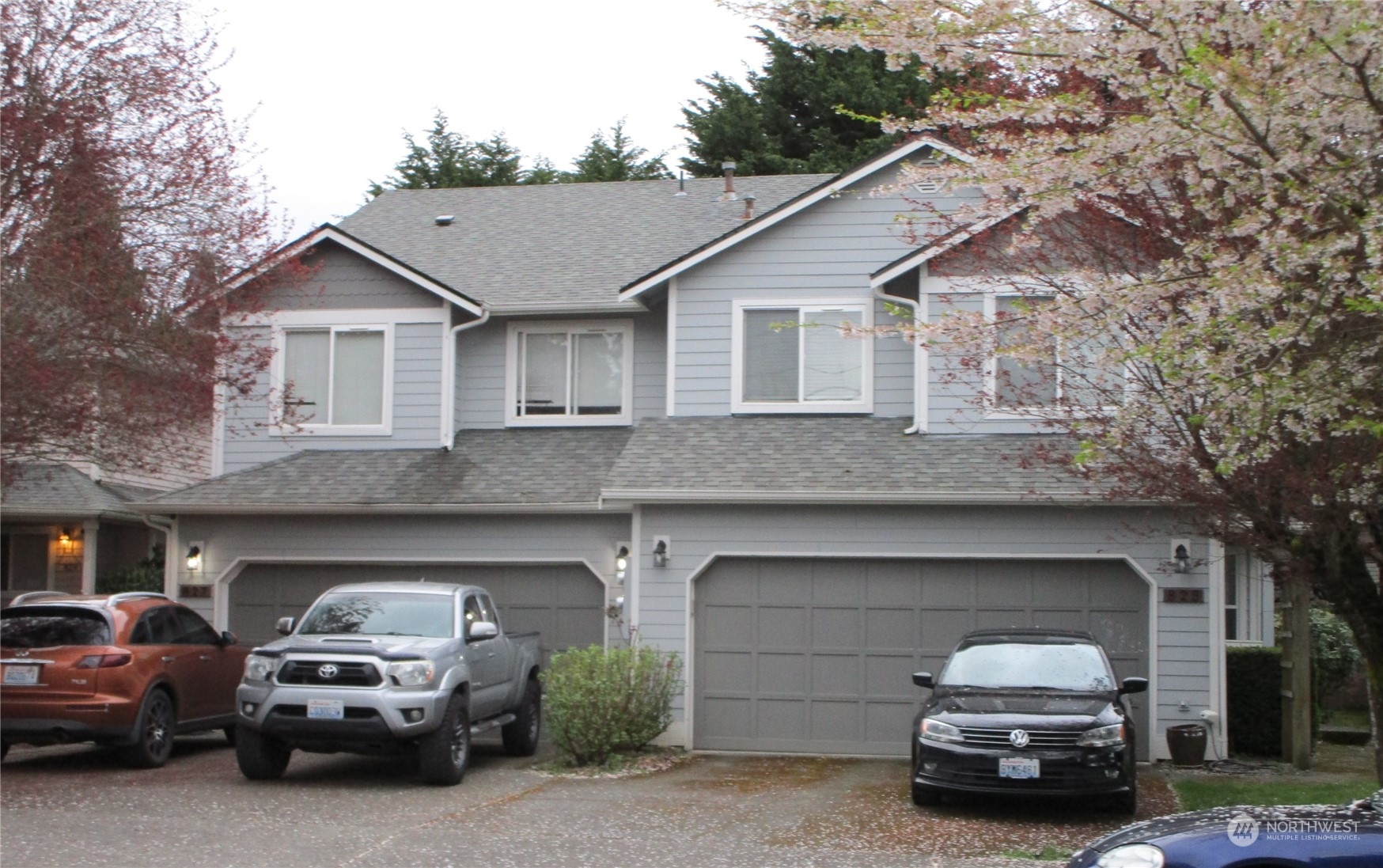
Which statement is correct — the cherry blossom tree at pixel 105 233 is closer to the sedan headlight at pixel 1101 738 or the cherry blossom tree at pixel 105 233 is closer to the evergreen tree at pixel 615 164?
the sedan headlight at pixel 1101 738

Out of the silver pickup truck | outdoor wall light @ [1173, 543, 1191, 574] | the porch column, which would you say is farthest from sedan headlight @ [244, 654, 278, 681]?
the porch column

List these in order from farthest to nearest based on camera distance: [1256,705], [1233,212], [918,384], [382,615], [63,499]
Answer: [63,499] < [1256,705] < [918,384] < [382,615] < [1233,212]

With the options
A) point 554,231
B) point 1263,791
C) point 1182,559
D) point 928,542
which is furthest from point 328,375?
point 1263,791

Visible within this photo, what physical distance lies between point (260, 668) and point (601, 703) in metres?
3.28

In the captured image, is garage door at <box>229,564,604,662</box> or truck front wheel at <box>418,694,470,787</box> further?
garage door at <box>229,564,604,662</box>

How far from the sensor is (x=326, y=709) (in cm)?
1276

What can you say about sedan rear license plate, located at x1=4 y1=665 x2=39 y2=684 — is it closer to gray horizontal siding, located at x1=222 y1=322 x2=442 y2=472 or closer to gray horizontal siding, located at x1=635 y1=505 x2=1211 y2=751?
gray horizontal siding, located at x1=222 y1=322 x2=442 y2=472

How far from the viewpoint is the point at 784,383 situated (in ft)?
58.3

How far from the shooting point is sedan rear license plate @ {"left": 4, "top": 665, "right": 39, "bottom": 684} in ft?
44.4

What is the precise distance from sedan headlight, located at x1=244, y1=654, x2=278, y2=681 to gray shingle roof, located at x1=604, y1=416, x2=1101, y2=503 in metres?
4.27

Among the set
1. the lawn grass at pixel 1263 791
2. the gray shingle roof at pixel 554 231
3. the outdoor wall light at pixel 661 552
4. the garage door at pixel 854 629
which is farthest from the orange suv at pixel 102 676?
the lawn grass at pixel 1263 791

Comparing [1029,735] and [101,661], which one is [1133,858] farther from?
[101,661]

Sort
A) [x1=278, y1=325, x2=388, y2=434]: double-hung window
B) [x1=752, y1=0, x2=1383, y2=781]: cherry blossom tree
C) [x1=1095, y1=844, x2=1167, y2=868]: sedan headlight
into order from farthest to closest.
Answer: [x1=278, y1=325, x2=388, y2=434]: double-hung window, [x1=752, y1=0, x2=1383, y2=781]: cherry blossom tree, [x1=1095, y1=844, x2=1167, y2=868]: sedan headlight

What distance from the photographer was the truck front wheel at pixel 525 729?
1562 cm
